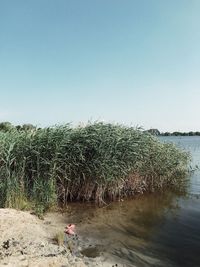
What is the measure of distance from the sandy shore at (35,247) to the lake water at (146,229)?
2.13ft

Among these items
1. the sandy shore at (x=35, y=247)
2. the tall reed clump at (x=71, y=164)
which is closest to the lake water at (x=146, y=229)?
the sandy shore at (x=35, y=247)

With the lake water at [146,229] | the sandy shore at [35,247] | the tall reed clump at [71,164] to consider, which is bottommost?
the lake water at [146,229]

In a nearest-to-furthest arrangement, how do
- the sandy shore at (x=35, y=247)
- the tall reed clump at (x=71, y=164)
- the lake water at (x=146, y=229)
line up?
the sandy shore at (x=35, y=247)
the lake water at (x=146, y=229)
the tall reed clump at (x=71, y=164)

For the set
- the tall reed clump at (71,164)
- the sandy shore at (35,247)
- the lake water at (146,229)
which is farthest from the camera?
the tall reed clump at (71,164)

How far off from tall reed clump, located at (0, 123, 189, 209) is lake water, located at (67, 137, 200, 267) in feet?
2.57

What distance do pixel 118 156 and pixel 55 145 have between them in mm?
2703

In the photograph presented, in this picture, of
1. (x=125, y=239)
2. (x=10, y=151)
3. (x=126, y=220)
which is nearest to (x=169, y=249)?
(x=125, y=239)

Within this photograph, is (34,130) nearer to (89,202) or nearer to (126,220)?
(89,202)

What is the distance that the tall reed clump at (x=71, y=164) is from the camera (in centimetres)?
1167

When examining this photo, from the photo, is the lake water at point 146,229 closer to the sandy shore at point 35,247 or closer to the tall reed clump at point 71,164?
the sandy shore at point 35,247

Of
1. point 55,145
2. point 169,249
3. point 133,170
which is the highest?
point 55,145

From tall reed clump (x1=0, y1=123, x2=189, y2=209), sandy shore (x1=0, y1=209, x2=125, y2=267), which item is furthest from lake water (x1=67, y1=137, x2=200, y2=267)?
tall reed clump (x1=0, y1=123, x2=189, y2=209)

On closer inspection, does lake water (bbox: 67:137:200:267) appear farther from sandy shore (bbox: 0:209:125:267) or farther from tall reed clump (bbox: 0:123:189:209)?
tall reed clump (bbox: 0:123:189:209)

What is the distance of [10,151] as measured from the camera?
12.3m
